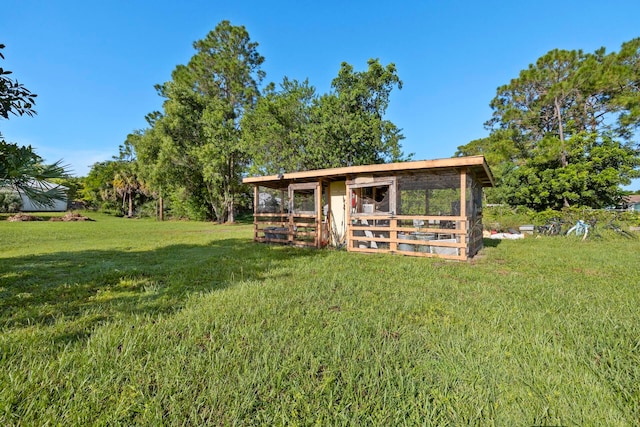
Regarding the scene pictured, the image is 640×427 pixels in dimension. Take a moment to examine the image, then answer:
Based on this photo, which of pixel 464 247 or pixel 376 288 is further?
pixel 464 247

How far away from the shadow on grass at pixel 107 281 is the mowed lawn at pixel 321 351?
38mm

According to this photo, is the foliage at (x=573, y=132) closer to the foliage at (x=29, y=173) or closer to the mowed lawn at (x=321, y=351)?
the mowed lawn at (x=321, y=351)

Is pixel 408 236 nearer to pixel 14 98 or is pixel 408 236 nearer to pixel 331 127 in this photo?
pixel 14 98

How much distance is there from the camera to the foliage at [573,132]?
12.5m

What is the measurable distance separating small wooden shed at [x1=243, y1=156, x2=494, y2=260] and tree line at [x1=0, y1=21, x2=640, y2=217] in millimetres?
7411

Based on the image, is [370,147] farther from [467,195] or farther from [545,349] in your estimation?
[545,349]

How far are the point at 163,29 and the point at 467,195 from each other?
11.1 meters

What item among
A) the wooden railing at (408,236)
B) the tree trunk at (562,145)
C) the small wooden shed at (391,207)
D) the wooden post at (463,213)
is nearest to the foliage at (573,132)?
the tree trunk at (562,145)

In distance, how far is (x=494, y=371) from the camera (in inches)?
71.6

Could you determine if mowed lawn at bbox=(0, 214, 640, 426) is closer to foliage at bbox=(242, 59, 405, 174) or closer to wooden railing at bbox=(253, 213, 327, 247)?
wooden railing at bbox=(253, 213, 327, 247)

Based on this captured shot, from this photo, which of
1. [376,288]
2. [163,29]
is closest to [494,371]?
[376,288]

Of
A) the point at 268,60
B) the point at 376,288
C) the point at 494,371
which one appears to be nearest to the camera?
the point at 494,371

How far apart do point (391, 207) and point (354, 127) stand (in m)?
9.39

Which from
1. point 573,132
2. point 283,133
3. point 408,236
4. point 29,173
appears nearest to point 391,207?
point 408,236
